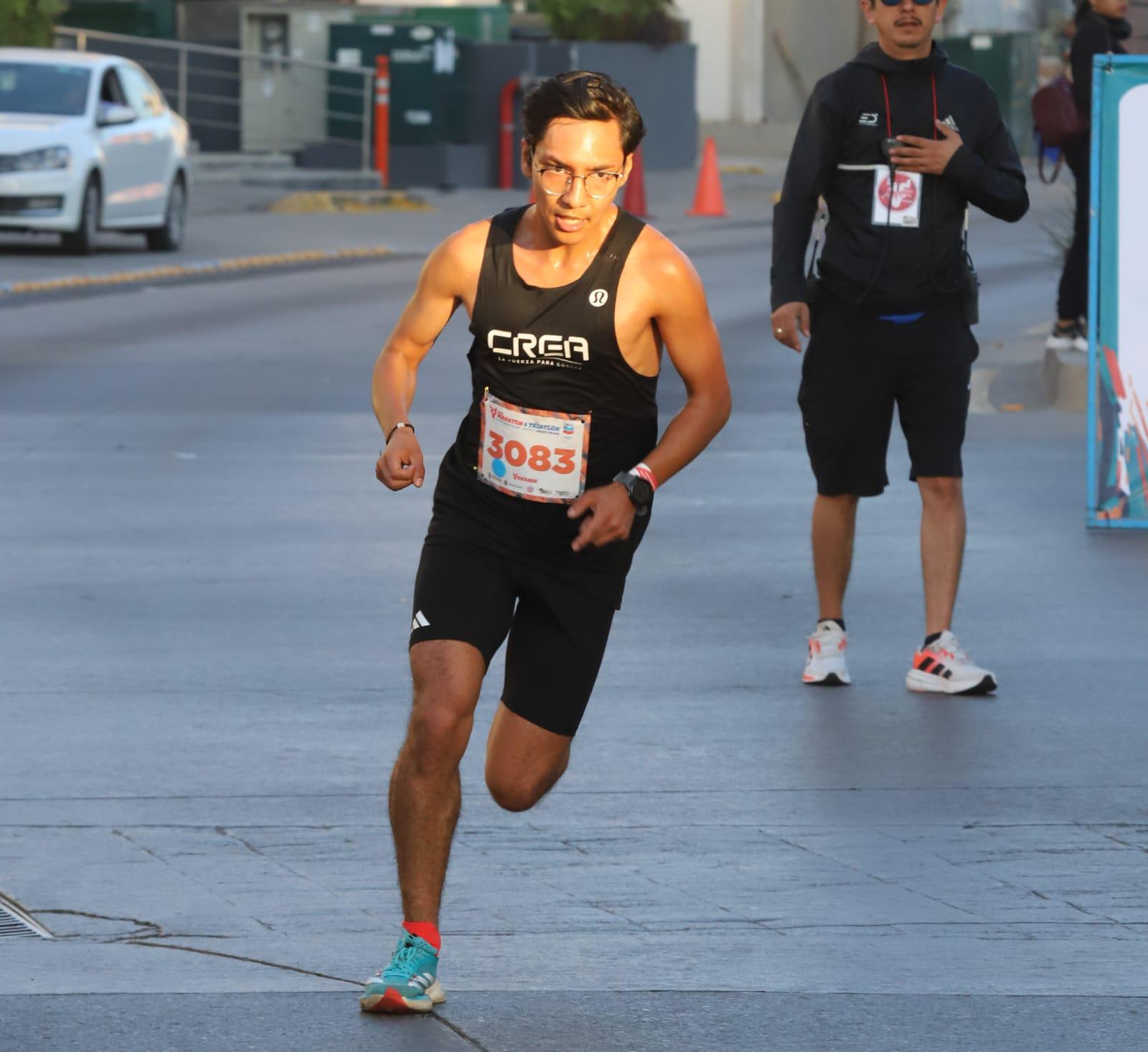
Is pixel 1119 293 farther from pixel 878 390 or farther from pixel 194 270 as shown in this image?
pixel 194 270

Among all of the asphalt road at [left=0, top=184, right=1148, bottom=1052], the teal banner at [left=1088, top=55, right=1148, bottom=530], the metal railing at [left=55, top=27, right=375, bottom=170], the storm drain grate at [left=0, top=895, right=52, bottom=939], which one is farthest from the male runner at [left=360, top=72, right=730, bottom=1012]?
the metal railing at [left=55, top=27, right=375, bottom=170]

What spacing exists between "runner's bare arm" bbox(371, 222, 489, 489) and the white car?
16769mm

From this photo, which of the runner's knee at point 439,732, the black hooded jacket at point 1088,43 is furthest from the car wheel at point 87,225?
the runner's knee at point 439,732

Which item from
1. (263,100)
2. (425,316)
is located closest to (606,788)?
(425,316)

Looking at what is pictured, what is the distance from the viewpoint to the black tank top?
4957 millimetres

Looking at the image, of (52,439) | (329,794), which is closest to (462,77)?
(52,439)

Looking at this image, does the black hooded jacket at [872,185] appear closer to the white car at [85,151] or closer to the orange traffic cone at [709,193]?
the white car at [85,151]

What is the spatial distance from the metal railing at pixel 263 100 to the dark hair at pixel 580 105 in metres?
28.6

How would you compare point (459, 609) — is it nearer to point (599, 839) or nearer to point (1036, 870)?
point (599, 839)

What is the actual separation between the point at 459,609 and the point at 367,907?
74cm

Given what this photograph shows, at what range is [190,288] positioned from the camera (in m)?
20.6

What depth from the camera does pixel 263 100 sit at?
1330 inches

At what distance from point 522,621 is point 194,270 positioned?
680 inches

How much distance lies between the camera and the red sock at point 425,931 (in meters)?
4.54
